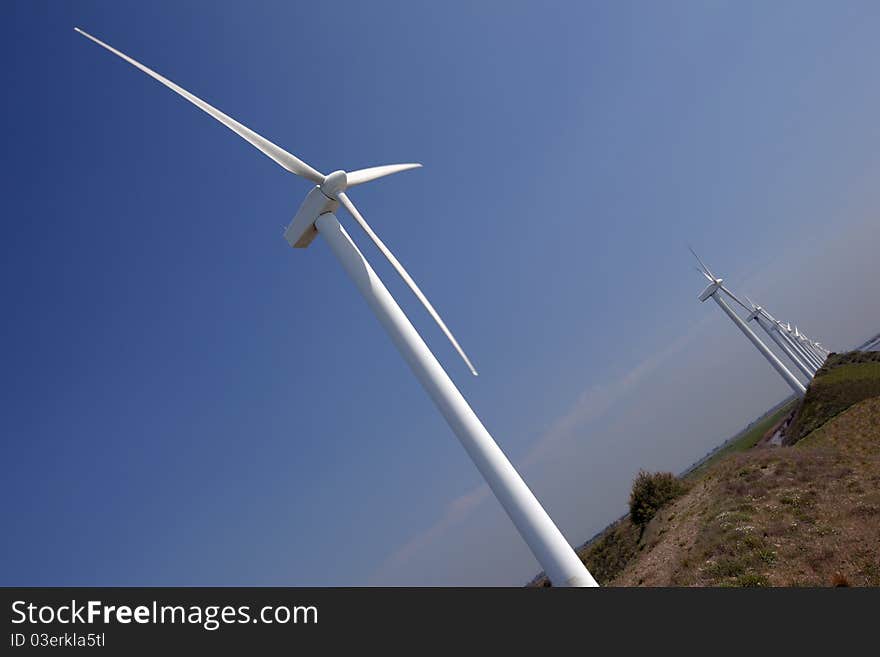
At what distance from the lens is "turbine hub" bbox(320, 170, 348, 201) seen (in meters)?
29.0

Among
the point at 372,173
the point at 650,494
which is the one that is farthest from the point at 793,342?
the point at 372,173

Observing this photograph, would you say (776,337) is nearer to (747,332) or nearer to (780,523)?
(747,332)

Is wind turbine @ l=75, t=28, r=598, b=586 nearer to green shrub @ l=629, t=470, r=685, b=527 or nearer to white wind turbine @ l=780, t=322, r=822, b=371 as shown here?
green shrub @ l=629, t=470, r=685, b=527

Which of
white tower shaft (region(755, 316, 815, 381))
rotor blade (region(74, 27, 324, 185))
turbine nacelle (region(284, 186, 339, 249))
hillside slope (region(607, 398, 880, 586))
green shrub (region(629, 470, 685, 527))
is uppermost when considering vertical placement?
rotor blade (region(74, 27, 324, 185))

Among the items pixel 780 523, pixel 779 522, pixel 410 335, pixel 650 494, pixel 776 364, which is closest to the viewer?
pixel 410 335

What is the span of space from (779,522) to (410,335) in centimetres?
2789

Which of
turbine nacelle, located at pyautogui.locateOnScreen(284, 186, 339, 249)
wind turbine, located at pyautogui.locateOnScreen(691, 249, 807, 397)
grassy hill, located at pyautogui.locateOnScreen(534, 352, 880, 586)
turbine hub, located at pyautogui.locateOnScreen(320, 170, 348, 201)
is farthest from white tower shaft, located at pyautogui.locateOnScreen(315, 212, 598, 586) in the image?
wind turbine, located at pyautogui.locateOnScreen(691, 249, 807, 397)

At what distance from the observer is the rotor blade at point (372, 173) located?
3096cm

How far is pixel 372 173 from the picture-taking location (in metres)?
33.8
